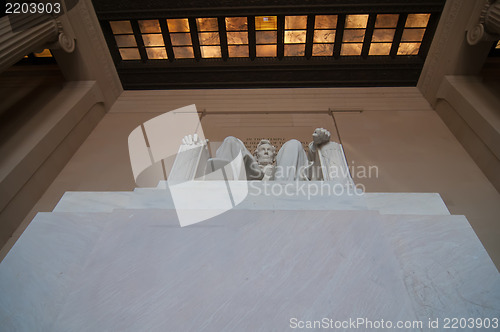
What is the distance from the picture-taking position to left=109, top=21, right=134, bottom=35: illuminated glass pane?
7004 millimetres

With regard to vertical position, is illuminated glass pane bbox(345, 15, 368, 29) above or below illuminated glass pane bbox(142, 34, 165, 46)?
above

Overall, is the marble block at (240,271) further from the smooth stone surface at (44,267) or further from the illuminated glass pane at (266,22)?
the illuminated glass pane at (266,22)

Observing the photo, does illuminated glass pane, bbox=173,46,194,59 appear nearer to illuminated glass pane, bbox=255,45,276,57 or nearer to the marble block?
illuminated glass pane, bbox=255,45,276,57

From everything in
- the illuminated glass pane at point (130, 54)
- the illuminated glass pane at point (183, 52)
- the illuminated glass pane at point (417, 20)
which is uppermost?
the illuminated glass pane at point (417, 20)

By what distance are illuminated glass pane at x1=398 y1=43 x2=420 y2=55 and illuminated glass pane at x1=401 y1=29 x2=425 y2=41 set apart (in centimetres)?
13

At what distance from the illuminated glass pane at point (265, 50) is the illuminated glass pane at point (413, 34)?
3120mm

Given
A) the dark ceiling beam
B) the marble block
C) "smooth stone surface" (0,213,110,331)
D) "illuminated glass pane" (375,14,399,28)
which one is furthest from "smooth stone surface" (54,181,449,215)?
"illuminated glass pane" (375,14,399,28)

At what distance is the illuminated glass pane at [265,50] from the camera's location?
724 centimetres

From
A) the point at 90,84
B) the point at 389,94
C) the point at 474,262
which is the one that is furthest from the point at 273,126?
the point at 474,262

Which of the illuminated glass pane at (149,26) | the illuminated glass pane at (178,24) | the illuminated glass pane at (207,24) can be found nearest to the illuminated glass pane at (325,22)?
the illuminated glass pane at (207,24)

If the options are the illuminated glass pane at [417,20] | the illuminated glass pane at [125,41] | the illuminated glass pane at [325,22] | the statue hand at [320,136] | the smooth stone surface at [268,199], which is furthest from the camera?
the illuminated glass pane at [125,41]

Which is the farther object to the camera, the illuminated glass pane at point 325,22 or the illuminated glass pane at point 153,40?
the illuminated glass pane at point 153,40

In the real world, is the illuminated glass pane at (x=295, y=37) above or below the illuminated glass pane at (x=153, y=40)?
above

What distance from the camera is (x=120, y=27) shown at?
7.05 m
